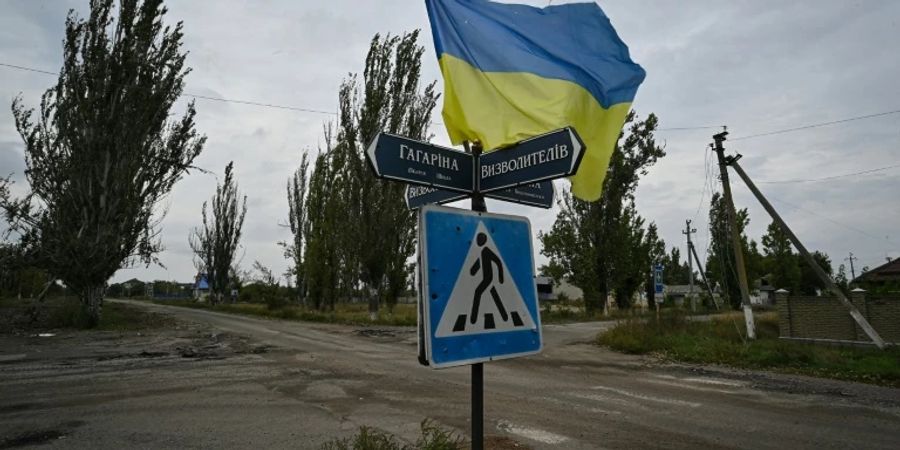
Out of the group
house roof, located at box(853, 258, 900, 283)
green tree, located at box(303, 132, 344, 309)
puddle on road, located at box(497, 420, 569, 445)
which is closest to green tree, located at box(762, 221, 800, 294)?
house roof, located at box(853, 258, 900, 283)

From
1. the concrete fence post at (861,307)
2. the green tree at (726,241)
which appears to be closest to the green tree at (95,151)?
the concrete fence post at (861,307)

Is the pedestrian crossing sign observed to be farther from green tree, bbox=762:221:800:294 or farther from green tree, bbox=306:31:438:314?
green tree, bbox=762:221:800:294

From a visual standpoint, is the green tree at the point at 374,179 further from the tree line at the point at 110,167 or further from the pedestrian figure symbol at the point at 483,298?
the pedestrian figure symbol at the point at 483,298

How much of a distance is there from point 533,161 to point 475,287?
2.51 feet

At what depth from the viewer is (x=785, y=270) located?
44062 mm

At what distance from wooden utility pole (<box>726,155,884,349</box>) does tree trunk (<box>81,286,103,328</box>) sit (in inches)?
904

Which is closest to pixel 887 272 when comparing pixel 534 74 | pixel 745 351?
pixel 745 351

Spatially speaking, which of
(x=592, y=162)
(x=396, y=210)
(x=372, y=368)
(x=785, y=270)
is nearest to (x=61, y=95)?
(x=396, y=210)

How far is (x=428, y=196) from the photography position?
10.6 ft

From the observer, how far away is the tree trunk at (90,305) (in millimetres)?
19062

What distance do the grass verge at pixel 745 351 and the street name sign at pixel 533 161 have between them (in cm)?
1095

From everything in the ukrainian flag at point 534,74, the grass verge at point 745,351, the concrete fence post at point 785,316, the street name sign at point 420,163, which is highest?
the ukrainian flag at point 534,74

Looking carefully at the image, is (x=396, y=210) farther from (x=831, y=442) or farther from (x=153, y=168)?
(x=831, y=442)

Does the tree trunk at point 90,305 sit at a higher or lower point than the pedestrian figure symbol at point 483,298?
lower
